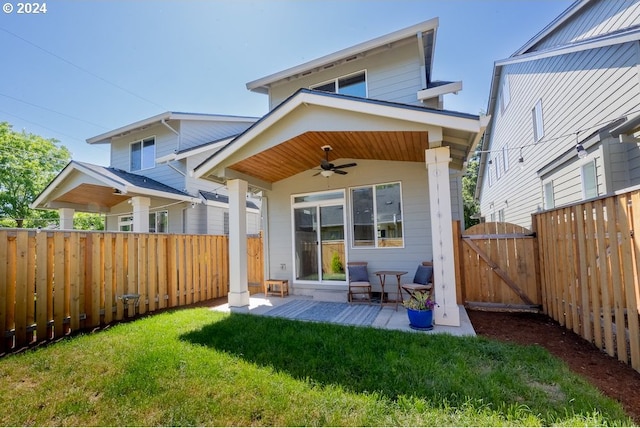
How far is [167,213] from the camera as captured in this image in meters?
10.6

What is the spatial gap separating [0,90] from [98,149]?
4.31m

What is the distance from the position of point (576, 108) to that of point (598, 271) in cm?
516

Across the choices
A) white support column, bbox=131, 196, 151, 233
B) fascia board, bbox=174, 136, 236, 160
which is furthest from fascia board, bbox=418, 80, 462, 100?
white support column, bbox=131, 196, 151, 233

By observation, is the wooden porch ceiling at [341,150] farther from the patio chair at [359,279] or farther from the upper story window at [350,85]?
the patio chair at [359,279]

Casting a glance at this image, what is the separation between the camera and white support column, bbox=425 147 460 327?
4.58 metres

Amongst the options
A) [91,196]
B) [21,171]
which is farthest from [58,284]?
[21,171]

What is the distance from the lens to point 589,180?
6.36m

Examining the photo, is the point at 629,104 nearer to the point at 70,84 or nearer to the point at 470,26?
the point at 470,26

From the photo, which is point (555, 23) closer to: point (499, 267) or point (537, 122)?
point (537, 122)

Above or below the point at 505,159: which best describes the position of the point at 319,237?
below

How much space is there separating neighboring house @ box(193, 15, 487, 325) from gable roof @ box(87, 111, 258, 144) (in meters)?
3.50

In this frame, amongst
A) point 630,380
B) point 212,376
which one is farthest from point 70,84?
point 630,380

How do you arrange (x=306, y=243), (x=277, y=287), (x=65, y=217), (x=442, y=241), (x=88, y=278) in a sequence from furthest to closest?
1. (x=65, y=217)
2. (x=306, y=243)
3. (x=277, y=287)
4. (x=88, y=278)
5. (x=442, y=241)

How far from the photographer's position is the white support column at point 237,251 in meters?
6.30
